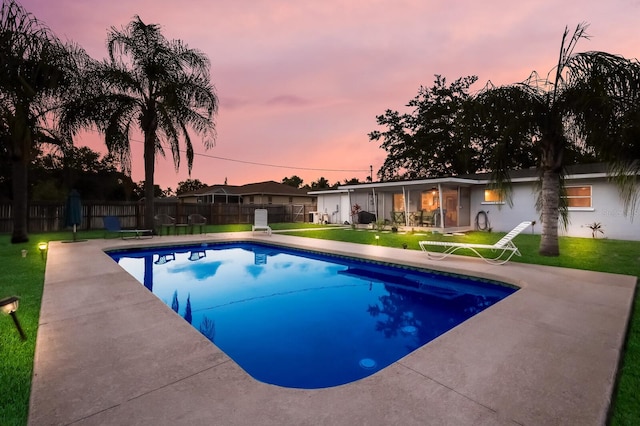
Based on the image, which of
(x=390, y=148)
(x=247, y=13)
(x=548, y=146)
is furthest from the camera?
(x=390, y=148)

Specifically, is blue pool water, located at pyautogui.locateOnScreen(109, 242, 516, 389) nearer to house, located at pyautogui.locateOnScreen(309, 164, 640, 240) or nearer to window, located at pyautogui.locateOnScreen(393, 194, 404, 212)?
house, located at pyautogui.locateOnScreen(309, 164, 640, 240)

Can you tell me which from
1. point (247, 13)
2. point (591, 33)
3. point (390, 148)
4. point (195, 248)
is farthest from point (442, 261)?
point (390, 148)

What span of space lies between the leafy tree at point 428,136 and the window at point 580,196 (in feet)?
46.3

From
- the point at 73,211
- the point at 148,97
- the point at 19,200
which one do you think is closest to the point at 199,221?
the point at 73,211

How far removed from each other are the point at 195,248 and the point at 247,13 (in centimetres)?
926

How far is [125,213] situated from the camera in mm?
18219

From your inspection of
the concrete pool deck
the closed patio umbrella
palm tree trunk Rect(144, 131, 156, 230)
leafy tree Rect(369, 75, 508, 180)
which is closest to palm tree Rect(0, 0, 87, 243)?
the concrete pool deck

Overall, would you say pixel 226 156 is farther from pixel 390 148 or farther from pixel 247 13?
pixel 247 13

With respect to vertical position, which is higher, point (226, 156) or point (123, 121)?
point (226, 156)

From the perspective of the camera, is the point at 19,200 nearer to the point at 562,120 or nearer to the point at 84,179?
the point at 562,120

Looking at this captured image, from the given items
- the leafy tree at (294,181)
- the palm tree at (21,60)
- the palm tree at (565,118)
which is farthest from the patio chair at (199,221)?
the leafy tree at (294,181)

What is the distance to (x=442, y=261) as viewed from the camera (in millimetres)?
7922

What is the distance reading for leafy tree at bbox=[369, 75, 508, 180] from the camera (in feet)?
94.8

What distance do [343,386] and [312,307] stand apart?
3.37 metres
